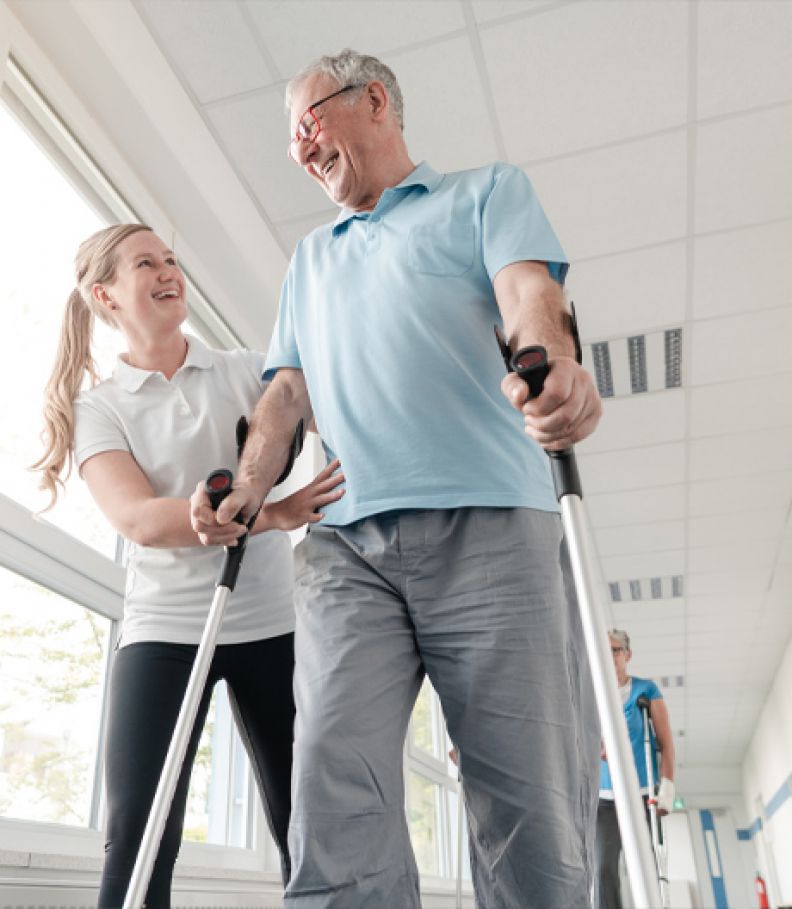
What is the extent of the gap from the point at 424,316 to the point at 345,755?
652mm

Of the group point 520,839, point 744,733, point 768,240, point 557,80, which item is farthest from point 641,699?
point 744,733

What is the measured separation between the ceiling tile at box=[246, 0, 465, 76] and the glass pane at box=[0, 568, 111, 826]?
6.58 feet

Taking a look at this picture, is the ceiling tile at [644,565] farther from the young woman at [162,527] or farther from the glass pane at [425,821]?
the young woman at [162,527]

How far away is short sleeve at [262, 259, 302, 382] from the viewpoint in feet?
5.16

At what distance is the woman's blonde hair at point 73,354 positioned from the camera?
166 cm

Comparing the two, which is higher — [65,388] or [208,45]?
[208,45]

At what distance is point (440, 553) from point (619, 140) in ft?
9.18

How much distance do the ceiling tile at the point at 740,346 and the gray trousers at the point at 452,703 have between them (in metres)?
3.74

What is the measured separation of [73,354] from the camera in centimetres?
181

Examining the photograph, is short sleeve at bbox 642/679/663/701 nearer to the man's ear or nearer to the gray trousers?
the gray trousers

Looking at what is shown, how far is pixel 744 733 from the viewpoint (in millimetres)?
14055

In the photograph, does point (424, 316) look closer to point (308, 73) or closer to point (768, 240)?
point (308, 73)

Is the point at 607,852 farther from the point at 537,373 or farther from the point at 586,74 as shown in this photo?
the point at 537,373

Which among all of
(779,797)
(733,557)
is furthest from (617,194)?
(779,797)
